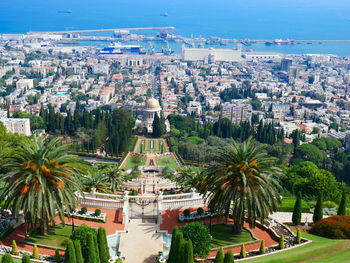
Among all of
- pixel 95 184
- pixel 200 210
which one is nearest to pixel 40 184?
pixel 95 184

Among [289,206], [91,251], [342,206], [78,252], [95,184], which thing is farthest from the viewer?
[95,184]

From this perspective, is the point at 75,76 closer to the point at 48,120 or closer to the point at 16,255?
the point at 48,120

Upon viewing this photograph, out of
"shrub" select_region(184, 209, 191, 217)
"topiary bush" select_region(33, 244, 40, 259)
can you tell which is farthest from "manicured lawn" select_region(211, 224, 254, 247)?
"topiary bush" select_region(33, 244, 40, 259)

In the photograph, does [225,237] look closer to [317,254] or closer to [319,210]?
[317,254]

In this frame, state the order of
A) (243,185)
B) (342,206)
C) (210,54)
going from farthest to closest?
(210,54)
(342,206)
(243,185)

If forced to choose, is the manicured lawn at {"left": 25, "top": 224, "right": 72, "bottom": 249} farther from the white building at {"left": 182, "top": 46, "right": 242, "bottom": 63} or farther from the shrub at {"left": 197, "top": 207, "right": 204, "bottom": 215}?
the white building at {"left": 182, "top": 46, "right": 242, "bottom": 63}

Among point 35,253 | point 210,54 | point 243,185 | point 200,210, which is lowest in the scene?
point 35,253

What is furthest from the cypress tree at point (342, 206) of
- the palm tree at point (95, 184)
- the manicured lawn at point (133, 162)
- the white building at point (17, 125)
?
the white building at point (17, 125)
